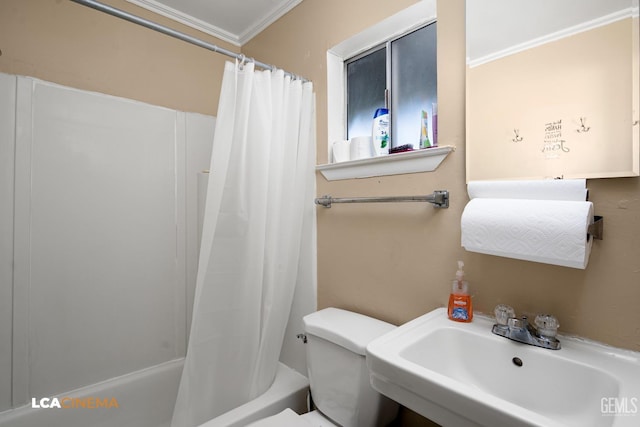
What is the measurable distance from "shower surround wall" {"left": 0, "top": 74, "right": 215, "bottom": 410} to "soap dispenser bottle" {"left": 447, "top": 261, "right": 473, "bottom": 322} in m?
1.49

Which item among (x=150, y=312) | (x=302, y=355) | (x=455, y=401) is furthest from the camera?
(x=150, y=312)

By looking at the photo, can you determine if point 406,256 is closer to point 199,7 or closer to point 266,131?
point 266,131

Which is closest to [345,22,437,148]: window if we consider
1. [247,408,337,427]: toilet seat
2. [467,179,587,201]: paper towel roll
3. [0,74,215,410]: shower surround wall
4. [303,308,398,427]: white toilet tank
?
[467,179,587,201]: paper towel roll

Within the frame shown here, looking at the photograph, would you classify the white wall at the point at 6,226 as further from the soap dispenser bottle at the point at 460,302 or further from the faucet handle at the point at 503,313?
the faucet handle at the point at 503,313

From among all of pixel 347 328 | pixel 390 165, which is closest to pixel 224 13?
pixel 390 165

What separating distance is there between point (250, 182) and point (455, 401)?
107cm

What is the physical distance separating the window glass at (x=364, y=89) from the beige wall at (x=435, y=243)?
0.18 metres

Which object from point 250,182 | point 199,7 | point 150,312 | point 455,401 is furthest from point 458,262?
point 199,7

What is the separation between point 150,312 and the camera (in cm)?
173

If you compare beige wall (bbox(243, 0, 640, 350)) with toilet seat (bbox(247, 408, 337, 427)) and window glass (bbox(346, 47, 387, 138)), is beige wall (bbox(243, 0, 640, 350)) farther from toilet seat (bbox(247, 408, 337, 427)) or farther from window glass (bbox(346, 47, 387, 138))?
toilet seat (bbox(247, 408, 337, 427))

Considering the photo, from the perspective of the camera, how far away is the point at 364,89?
1.60 metres

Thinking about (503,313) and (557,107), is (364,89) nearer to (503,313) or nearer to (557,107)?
(557,107)

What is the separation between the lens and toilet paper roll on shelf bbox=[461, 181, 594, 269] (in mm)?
722

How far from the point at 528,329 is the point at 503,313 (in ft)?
0.24
